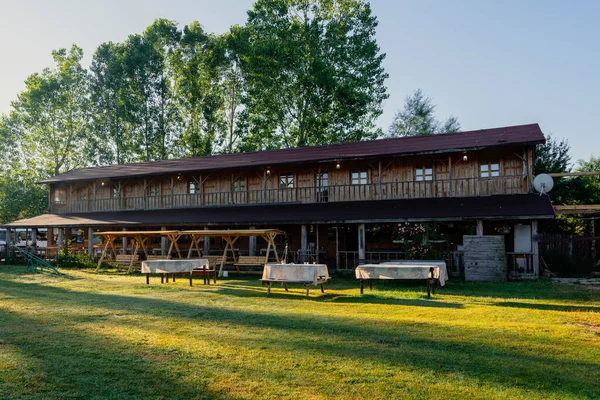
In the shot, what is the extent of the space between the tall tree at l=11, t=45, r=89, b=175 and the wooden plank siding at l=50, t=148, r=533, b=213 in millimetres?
15250

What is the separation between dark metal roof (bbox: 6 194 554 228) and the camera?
54.2ft

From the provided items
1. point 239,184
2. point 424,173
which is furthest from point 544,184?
point 239,184

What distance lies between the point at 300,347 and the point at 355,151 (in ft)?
53.3

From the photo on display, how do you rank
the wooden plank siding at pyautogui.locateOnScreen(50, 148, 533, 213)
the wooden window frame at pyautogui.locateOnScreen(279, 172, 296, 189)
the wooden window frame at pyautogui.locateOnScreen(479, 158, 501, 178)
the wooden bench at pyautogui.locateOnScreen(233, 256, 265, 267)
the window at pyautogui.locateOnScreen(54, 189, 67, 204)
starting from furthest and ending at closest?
the window at pyautogui.locateOnScreen(54, 189, 67, 204) → the wooden window frame at pyautogui.locateOnScreen(279, 172, 296, 189) → the wooden window frame at pyautogui.locateOnScreen(479, 158, 501, 178) → the wooden plank siding at pyautogui.locateOnScreen(50, 148, 533, 213) → the wooden bench at pyautogui.locateOnScreen(233, 256, 265, 267)

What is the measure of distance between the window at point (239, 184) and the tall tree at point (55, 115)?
25.2 metres

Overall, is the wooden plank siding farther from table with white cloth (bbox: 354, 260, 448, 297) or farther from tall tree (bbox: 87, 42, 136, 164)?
tall tree (bbox: 87, 42, 136, 164)

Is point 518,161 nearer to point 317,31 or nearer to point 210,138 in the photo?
point 317,31

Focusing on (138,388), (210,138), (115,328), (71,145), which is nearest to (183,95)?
(210,138)

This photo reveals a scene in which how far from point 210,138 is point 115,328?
33275mm

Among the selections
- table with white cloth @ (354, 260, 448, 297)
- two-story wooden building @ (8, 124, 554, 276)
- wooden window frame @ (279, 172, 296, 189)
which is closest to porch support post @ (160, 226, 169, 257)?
two-story wooden building @ (8, 124, 554, 276)

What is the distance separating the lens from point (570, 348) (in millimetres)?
6316

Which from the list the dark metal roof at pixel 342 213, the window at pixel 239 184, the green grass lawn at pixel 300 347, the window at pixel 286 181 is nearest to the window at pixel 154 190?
A: the dark metal roof at pixel 342 213

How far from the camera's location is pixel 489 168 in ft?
62.8

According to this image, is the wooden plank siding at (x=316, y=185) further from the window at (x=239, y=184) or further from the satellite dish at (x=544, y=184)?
the satellite dish at (x=544, y=184)
